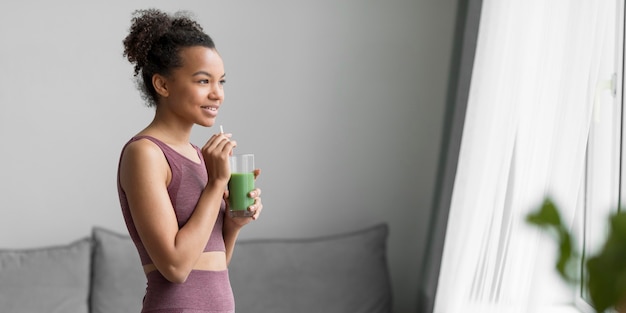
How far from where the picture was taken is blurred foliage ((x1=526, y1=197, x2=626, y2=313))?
616 mm

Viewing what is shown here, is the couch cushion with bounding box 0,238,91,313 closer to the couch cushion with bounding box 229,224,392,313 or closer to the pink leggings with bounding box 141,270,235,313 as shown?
the couch cushion with bounding box 229,224,392,313

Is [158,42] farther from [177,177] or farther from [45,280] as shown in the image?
[45,280]

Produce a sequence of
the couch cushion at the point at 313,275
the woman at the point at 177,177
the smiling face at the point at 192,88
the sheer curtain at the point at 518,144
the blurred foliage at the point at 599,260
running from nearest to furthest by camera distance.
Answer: the blurred foliage at the point at 599,260 < the woman at the point at 177,177 < the smiling face at the point at 192,88 < the sheer curtain at the point at 518,144 < the couch cushion at the point at 313,275

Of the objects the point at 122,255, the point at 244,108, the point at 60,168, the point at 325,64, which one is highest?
the point at 325,64

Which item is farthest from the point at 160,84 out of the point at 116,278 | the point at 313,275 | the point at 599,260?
the point at 313,275

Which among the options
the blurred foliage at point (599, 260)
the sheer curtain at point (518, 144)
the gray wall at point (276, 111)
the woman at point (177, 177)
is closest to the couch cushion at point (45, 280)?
the gray wall at point (276, 111)

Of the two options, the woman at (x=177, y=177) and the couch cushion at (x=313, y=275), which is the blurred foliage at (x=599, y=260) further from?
the couch cushion at (x=313, y=275)

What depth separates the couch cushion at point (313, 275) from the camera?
313 cm

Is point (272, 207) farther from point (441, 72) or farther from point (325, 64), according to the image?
point (441, 72)

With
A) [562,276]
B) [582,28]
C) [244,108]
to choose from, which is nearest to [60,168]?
[244,108]

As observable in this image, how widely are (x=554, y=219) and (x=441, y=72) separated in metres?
2.84

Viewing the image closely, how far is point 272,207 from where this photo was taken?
339 cm

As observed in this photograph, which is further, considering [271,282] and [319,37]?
[319,37]

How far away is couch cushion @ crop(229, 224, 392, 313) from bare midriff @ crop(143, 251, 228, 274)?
53.3 inches
